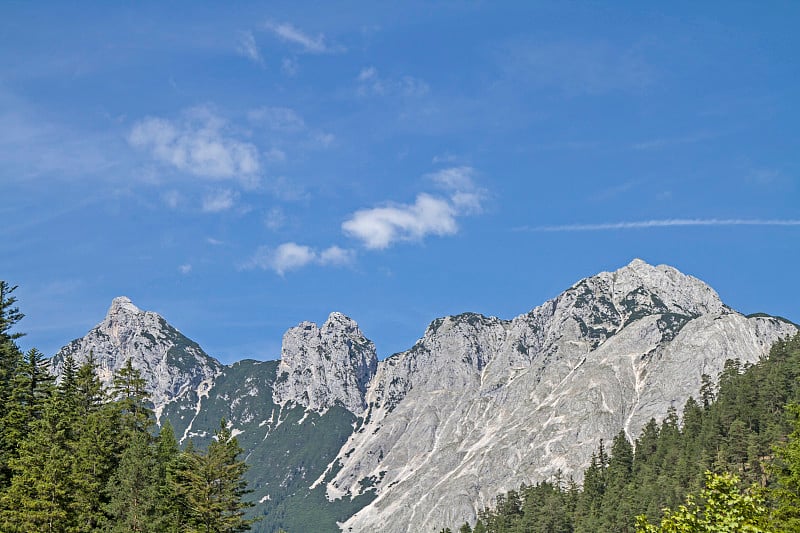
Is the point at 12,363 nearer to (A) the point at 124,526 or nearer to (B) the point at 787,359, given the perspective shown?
(A) the point at 124,526

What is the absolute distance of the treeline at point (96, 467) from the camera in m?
64.0

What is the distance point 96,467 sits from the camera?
238 feet

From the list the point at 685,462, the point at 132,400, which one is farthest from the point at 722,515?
the point at 685,462

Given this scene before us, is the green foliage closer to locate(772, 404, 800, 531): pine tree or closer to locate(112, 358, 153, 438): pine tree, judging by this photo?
locate(772, 404, 800, 531): pine tree

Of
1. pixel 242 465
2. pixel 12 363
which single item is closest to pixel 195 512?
pixel 242 465

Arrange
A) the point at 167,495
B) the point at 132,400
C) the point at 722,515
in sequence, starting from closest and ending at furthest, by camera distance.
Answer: the point at 722,515
the point at 167,495
the point at 132,400

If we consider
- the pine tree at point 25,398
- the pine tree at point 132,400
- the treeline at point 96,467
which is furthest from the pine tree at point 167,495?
the pine tree at point 25,398

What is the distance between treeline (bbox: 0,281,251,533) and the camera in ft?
210

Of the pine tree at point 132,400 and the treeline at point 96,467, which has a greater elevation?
the pine tree at point 132,400

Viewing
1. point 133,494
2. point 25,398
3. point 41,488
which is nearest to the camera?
point 41,488

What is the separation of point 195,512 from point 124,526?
7.60 meters

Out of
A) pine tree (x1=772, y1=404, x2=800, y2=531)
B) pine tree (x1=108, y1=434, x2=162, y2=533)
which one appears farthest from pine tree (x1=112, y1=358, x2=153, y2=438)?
pine tree (x1=772, y1=404, x2=800, y2=531)

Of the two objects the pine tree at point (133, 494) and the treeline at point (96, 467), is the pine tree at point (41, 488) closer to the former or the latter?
the treeline at point (96, 467)

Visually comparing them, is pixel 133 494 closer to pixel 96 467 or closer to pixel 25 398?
pixel 96 467
